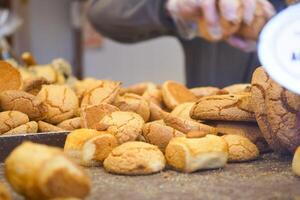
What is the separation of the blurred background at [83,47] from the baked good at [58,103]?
182cm

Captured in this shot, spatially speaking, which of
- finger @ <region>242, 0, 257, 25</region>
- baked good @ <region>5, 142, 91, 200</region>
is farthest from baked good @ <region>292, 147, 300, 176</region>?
finger @ <region>242, 0, 257, 25</region>

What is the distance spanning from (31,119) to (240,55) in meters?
0.92

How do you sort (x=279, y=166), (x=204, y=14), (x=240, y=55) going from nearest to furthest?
(x=279, y=166) → (x=204, y=14) → (x=240, y=55)

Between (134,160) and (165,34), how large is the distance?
3.59 ft

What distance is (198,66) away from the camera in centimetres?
163

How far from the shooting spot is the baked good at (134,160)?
1.74 ft

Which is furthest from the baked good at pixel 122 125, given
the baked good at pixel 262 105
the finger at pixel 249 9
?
the finger at pixel 249 9

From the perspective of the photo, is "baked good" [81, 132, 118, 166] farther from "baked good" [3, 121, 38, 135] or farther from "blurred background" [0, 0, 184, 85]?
"blurred background" [0, 0, 184, 85]

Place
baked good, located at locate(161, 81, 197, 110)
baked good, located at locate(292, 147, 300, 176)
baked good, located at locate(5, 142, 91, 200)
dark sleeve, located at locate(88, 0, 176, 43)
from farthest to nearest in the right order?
dark sleeve, located at locate(88, 0, 176, 43) < baked good, located at locate(161, 81, 197, 110) < baked good, located at locate(292, 147, 300, 176) < baked good, located at locate(5, 142, 91, 200)

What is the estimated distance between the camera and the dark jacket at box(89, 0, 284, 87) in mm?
1444

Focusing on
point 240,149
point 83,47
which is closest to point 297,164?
point 240,149

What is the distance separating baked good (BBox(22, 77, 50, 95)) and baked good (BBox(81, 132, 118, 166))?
0.19 metres

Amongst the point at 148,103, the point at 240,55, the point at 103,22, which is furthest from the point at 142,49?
the point at 148,103

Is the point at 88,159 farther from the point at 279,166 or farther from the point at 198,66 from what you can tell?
the point at 198,66
